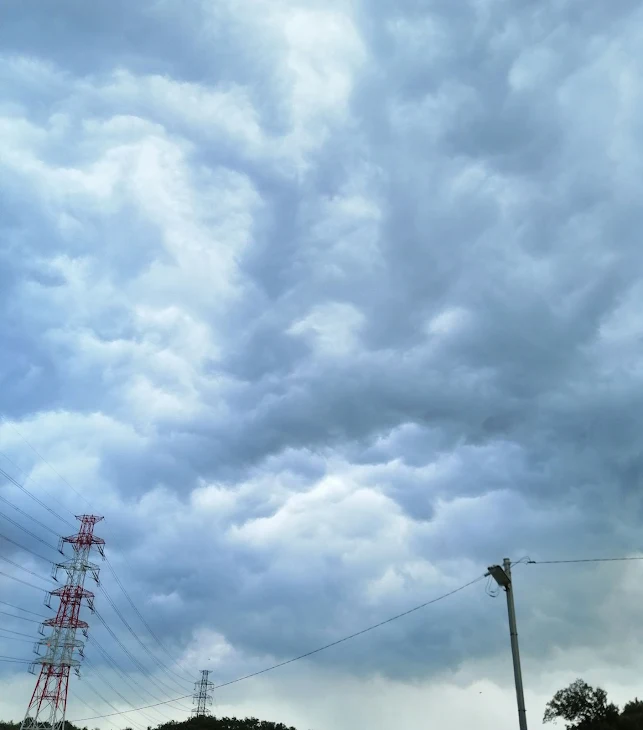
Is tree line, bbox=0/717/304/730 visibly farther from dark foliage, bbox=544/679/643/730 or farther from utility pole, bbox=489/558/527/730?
utility pole, bbox=489/558/527/730

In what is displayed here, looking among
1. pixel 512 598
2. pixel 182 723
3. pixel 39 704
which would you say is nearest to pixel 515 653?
pixel 512 598

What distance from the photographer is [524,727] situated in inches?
1099

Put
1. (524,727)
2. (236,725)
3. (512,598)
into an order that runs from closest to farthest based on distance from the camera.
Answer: (524,727), (512,598), (236,725)

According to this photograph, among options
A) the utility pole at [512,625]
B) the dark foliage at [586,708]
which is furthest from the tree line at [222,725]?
the utility pole at [512,625]

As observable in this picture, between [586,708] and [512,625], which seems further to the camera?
[586,708]

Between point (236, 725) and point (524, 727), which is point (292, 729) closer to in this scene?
point (236, 725)

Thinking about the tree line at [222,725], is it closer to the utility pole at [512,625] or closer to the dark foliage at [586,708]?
the dark foliage at [586,708]

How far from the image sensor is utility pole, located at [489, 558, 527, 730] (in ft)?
92.0

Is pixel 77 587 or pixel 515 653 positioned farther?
pixel 77 587

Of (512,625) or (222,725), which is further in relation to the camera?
(222,725)

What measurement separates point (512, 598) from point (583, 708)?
92.9 m

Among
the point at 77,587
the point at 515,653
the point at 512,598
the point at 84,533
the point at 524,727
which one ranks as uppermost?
the point at 84,533

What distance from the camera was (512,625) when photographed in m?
29.8

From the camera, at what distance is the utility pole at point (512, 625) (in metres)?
28.0
